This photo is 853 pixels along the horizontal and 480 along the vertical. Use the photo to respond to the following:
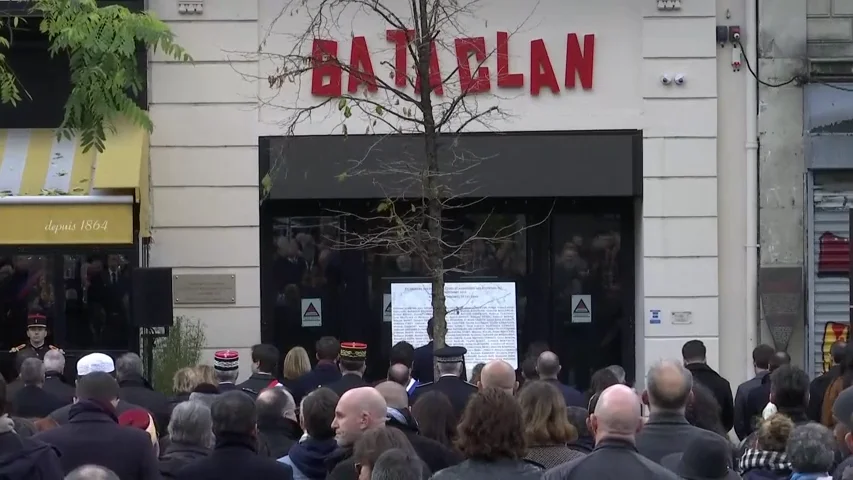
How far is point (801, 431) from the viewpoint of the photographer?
17.7 ft

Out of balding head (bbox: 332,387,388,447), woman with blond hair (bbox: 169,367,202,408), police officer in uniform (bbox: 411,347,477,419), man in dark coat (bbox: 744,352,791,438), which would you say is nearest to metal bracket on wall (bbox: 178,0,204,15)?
woman with blond hair (bbox: 169,367,202,408)

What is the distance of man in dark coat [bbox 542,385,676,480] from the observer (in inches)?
185

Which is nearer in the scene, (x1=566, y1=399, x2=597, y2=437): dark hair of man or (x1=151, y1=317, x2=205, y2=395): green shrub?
(x1=566, y1=399, x2=597, y2=437): dark hair of man

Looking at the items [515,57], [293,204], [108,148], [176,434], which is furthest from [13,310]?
[176,434]

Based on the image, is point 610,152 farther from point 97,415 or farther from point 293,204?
point 97,415

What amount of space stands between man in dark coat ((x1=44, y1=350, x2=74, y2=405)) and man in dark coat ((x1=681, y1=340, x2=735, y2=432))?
510cm

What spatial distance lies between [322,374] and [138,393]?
1821mm

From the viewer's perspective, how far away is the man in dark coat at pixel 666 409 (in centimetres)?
582

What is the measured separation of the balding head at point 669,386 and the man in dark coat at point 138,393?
3800mm

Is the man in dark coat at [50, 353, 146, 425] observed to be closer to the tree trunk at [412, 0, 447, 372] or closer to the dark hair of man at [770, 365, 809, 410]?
the tree trunk at [412, 0, 447, 372]

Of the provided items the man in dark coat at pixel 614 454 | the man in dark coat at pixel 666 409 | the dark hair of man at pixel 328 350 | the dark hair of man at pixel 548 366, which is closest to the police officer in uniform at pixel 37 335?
the dark hair of man at pixel 328 350

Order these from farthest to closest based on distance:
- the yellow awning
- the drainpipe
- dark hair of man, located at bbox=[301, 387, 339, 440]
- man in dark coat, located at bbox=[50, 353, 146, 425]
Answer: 1. the drainpipe
2. the yellow awning
3. man in dark coat, located at bbox=[50, 353, 146, 425]
4. dark hair of man, located at bbox=[301, 387, 339, 440]

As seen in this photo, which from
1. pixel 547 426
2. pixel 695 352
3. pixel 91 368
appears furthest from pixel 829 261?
pixel 91 368

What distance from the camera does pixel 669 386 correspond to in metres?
5.87
